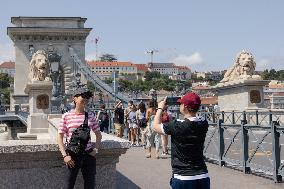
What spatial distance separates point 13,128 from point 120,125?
2920cm

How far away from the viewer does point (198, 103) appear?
5.04 metres

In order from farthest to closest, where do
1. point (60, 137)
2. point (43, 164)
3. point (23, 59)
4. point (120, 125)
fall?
point (23, 59), point (120, 125), point (43, 164), point (60, 137)

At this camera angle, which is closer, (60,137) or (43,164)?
(60,137)

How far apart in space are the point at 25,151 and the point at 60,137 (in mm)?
518

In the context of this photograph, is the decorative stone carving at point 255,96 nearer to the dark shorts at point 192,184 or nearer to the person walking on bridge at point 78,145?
the person walking on bridge at point 78,145

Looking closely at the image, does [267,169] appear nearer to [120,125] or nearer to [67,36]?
[120,125]

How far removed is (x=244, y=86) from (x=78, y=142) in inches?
709

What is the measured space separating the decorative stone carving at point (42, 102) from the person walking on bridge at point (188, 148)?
17659mm

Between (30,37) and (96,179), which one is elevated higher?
(30,37)

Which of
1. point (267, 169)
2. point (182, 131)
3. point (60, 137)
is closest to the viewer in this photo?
point (182, 131)

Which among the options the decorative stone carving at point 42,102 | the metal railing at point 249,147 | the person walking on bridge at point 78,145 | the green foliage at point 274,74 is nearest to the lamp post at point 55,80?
the decorative stone carving at point 42,102

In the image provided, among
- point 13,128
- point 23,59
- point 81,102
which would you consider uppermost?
point 23,59

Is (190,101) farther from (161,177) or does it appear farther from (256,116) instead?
(256,116)

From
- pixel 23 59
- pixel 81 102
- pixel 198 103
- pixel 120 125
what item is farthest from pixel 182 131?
pixel 23 59
